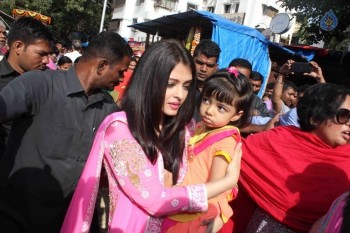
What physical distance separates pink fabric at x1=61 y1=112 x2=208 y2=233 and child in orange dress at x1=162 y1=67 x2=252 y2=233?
18cm

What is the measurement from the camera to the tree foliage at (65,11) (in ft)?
76.5

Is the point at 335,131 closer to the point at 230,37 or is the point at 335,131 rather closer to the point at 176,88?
the point at 176,88

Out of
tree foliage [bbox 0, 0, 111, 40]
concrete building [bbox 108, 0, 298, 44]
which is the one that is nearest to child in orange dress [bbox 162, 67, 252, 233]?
tree foliage [bbox 0, 0, 111, 40]

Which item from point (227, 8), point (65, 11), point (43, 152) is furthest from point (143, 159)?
point (227, 8)

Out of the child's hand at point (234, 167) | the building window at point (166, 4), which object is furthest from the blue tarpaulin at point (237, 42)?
the building window at point (166, 4)

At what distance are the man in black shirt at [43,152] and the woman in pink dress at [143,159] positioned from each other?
1.12ft

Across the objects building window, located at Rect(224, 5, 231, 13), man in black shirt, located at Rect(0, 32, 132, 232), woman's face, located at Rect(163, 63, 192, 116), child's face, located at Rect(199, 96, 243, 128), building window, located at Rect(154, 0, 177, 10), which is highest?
building window, located at Rect(224, 5, 231, 13)

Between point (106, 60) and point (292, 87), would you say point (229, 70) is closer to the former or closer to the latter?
point (106, 60)

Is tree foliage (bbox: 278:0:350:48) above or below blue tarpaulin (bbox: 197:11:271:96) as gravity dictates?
above

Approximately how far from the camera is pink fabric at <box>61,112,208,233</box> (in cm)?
140

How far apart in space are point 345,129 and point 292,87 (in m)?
3.43

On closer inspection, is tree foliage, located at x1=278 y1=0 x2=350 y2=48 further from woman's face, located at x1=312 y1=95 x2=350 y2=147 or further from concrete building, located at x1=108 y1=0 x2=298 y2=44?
concrete building, located at x1=108 y1=0 x2=298 y2=44

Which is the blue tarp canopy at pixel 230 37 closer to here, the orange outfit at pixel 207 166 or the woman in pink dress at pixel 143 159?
the orange outfit at pixel 207 166

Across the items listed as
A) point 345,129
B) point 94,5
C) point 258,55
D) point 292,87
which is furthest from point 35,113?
point 94,5
